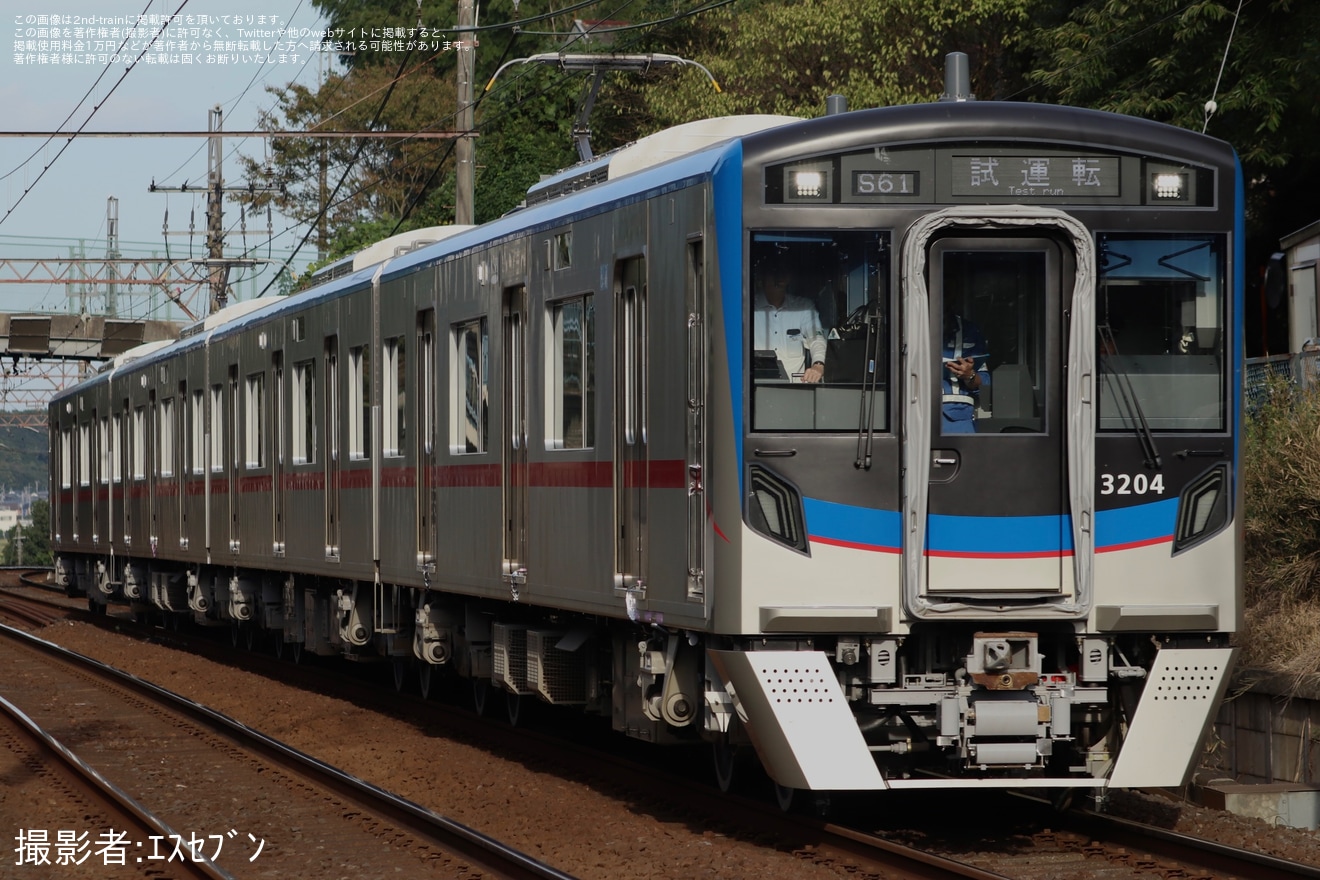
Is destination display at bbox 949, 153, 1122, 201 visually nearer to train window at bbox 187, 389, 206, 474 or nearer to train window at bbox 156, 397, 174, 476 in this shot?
train window at bbox 187, 389, 206, 474

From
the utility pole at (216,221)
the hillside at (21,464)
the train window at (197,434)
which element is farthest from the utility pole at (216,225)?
the hillside at (21,464)

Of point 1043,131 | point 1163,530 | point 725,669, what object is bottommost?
point 725,669

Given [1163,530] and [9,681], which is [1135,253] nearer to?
[1163,530]

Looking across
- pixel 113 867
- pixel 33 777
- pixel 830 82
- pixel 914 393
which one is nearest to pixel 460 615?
pixel 33 777

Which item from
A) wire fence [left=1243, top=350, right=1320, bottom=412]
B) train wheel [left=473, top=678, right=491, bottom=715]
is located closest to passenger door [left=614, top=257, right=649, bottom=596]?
train wheel [left=473, top=678, right=491, bottom=715]

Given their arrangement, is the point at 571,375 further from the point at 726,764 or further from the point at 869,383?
the point at 869,383

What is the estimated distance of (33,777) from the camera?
469 inches

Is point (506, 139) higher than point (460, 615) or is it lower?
higher

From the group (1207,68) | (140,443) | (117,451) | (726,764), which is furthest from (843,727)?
(117,451)

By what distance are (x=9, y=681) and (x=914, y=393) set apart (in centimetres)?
1263

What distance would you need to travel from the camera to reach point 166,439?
23344 millimetres

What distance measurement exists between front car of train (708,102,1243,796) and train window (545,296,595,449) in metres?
2.02

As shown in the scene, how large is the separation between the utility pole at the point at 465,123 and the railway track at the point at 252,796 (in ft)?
23.7

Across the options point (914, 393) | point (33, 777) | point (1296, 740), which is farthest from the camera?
point (33, 777)
